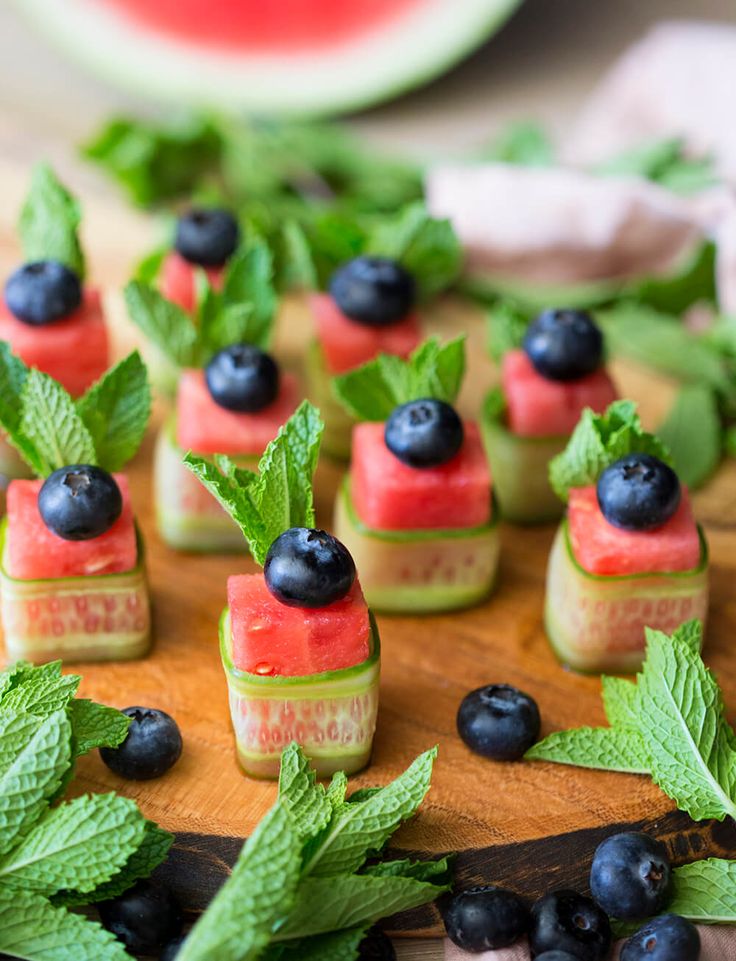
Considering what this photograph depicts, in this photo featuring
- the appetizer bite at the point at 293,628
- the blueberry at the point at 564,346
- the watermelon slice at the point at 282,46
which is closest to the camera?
the appetizer bite at the point at 293,628

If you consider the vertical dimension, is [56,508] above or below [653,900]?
above

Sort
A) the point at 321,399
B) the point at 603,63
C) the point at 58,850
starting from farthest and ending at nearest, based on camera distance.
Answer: the point at 603,63, the point at 321,399, the point at 58,850

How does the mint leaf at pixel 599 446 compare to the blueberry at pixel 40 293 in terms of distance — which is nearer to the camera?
the mint leaf at pixel 599 446

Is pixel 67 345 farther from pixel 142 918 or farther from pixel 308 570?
pixel 142 918

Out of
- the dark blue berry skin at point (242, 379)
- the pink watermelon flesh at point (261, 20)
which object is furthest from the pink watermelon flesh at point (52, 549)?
the pink watermelon flesh at point (261, 20)

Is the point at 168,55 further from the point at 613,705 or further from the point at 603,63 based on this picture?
the point at 613,705

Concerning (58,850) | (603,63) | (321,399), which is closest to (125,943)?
(58,850)

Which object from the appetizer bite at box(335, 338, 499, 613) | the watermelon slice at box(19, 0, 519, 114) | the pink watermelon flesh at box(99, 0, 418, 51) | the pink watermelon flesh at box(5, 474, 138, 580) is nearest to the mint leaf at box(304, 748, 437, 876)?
the appetizer bite at box(335, 338, 499, 613)

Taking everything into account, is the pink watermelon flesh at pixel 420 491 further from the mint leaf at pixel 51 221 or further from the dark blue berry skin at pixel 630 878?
the mint leaf at pixel 51 221

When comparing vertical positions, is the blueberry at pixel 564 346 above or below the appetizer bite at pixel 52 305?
below
